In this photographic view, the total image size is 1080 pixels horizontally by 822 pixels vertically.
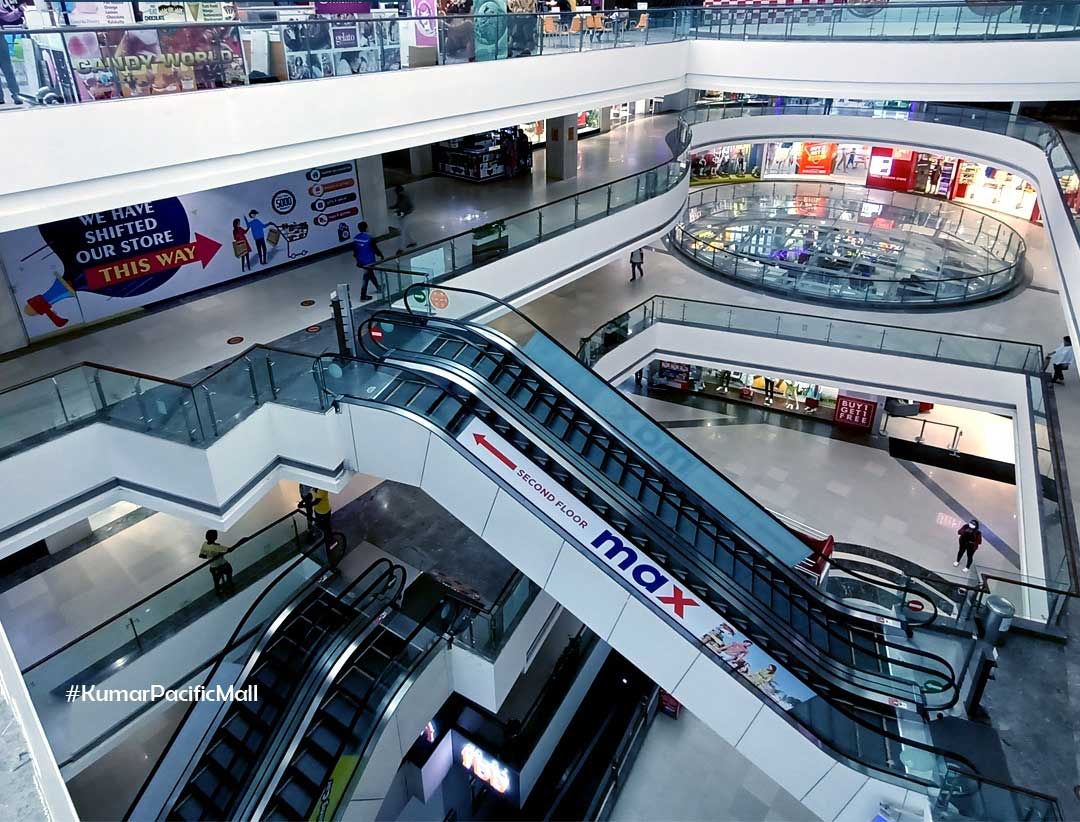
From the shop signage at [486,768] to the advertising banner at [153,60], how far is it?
372 inches

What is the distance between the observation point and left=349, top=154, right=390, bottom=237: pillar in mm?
11885

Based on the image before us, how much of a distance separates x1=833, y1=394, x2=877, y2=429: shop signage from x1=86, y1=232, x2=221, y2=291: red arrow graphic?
1381cm

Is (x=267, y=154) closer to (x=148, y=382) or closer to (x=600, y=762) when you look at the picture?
(x=148, y=382)

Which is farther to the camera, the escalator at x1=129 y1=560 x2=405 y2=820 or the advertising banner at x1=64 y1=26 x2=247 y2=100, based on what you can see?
the escalator at x1=129 y1=560 x2=405 y2=820

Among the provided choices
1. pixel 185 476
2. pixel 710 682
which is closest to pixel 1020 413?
pixel 710 682

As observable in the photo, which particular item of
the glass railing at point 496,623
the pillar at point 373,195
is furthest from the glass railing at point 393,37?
the glass railing at point 496,623

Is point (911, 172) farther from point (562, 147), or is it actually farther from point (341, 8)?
point (341, 8)

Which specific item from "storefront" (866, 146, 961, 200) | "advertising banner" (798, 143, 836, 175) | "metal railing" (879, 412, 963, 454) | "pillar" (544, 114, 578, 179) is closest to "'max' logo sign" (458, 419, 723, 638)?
"pillar" (544, 114, 578, 179)

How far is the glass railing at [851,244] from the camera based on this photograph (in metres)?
15.5

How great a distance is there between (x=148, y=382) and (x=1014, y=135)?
672 inches

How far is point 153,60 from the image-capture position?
20.2 ft

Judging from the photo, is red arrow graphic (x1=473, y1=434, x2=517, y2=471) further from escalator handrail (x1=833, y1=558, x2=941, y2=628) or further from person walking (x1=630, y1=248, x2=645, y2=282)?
person walking (x1=630, y1=248, x2=645, y2=282)

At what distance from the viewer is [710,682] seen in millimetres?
7059

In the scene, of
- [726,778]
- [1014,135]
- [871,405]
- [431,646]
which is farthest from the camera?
[871,405]
